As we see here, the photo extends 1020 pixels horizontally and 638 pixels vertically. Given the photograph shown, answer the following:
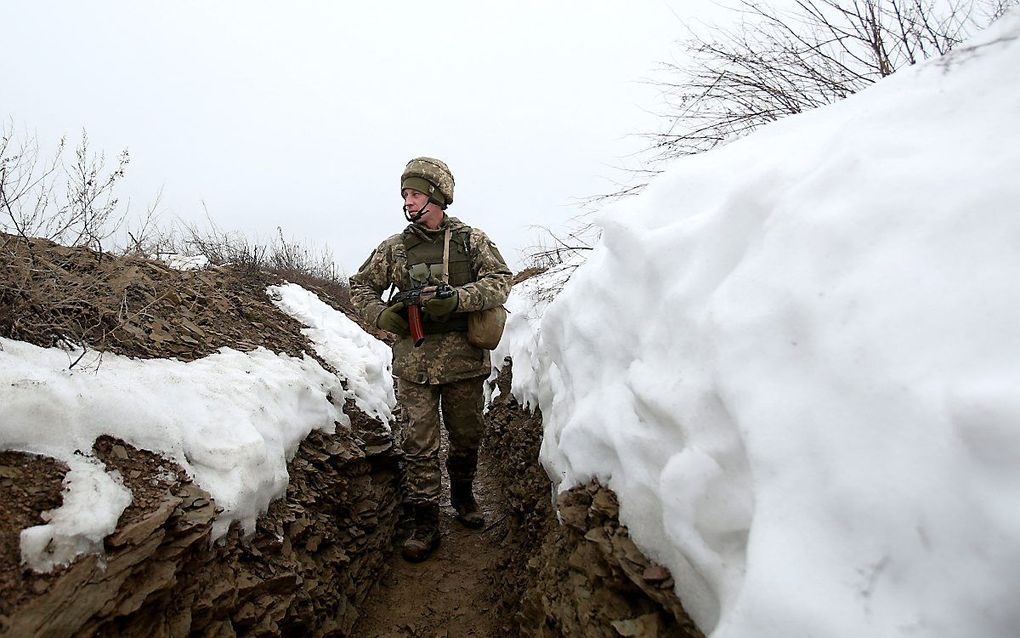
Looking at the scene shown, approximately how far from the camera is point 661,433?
1733 mm

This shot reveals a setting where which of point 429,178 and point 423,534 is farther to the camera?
point 423,534

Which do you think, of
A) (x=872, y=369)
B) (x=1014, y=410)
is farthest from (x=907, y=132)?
(x=1014, y=410)

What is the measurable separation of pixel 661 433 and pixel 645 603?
0.58m

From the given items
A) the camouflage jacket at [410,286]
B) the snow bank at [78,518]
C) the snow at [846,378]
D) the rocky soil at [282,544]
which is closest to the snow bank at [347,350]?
the rocky soil at [282,544]

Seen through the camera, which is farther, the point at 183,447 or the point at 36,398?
the point at 183,447

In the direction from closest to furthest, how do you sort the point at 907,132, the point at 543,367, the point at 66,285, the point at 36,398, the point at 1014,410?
the point at 1014,410 < the point at 907,132 < the point at 36,398 < the point at 66,285 < the point at 543,367

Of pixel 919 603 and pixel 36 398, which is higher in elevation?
pixel 36 398

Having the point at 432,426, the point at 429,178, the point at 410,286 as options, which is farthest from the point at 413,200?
the point at 432,426

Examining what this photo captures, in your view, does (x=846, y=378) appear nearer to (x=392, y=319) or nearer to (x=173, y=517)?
(x=173, y=517)

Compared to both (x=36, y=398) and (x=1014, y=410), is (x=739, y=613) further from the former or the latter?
(x=36, y=398)

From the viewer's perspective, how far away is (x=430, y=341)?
3.72m

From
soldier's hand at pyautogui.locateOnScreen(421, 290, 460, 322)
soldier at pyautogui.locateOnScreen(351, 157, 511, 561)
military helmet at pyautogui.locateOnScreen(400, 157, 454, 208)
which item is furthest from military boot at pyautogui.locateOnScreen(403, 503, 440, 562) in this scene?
military helmet at pyautogui.locateOnScreen(400, 157, 454, 208)

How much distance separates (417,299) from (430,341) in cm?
37

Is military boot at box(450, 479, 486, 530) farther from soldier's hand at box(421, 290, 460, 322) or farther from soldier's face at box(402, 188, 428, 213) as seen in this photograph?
soldier's face at box(402, 188, 428, 213)
